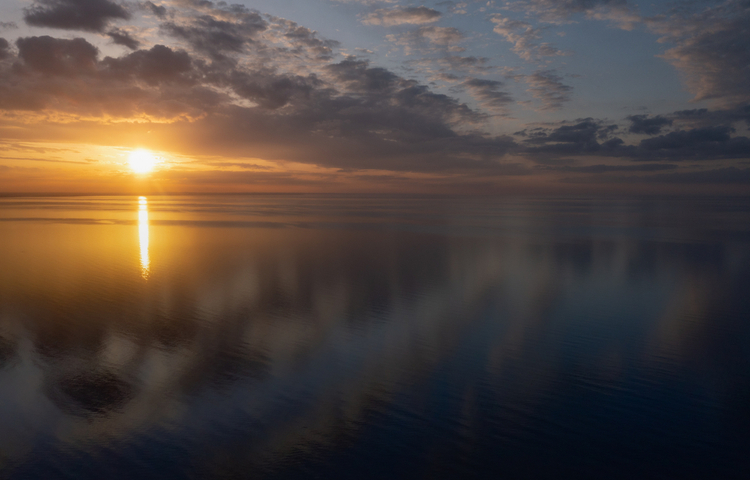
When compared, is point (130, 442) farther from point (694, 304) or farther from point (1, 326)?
point (694, 304)

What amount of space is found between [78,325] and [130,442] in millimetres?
7319

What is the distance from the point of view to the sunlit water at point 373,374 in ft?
22.3

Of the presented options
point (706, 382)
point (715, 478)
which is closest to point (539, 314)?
point (706, 382)

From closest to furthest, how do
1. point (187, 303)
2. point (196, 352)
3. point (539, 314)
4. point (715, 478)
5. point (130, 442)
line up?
point (715, 478) → point (130, 442) → point (196, 352) → point (539, 314) → point (187, 303)

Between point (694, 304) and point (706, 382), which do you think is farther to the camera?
point (694, 304)

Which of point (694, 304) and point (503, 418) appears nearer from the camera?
point (503, 418)

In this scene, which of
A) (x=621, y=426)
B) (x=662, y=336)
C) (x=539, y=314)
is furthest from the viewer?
(x=539, y=314)

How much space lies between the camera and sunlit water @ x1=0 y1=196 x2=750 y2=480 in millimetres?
6809

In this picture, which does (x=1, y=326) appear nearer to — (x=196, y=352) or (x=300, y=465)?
(x=196, y=352)

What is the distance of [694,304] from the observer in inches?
624

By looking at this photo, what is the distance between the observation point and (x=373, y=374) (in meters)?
9.62

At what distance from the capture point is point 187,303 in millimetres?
15719

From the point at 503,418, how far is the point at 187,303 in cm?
1131

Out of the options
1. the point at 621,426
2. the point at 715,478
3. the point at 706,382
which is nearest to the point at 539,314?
the point at 706,382
